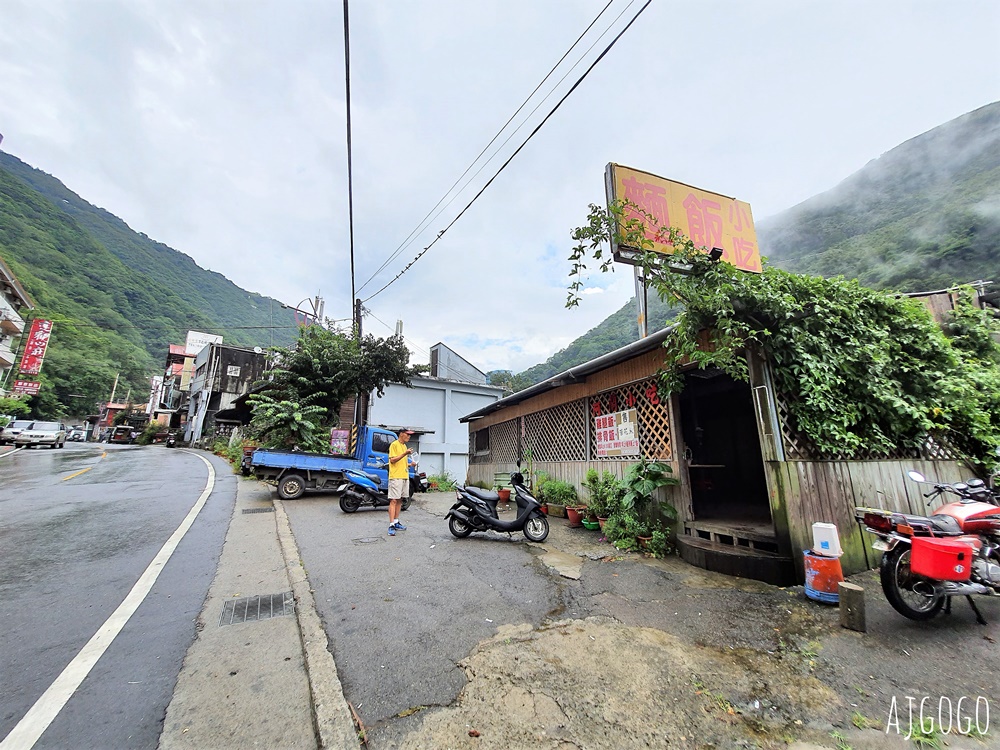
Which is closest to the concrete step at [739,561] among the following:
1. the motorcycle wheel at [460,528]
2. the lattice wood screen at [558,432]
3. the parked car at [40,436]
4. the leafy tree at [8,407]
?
the lattice wood screen at [558,432]

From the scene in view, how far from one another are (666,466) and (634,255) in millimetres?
3129

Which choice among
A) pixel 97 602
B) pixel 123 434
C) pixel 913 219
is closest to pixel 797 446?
pixel 97 602

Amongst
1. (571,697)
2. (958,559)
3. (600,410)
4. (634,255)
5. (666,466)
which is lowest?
(571,697)

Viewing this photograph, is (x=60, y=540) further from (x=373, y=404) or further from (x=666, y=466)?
(x=373, y=404)

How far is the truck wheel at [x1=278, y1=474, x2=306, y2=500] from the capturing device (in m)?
9.86

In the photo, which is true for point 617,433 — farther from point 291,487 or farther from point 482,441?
point 291,487

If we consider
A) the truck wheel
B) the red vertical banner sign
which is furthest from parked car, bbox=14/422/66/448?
the truck wheel

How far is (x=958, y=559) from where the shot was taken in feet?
9.78

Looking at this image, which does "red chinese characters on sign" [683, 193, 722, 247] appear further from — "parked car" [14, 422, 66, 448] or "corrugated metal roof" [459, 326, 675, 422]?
"parked car" [14, 422, 66, 448]

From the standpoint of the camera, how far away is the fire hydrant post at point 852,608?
10.5ft

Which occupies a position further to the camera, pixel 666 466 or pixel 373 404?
pixel 373 404

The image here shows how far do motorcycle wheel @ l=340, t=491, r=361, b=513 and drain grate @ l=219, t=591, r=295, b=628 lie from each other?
4720 mm

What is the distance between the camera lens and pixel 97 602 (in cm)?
360

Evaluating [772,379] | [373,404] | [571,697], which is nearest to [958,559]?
[772,379]
